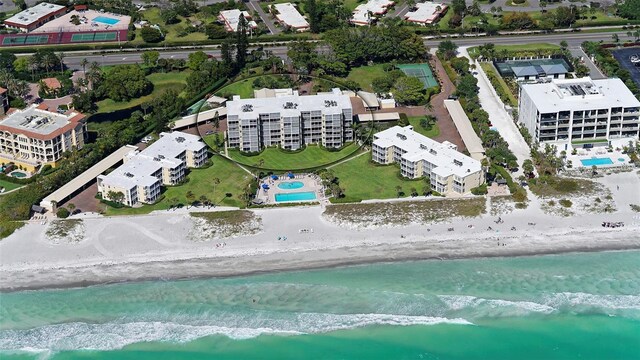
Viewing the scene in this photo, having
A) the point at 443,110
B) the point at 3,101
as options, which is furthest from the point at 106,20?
the point at 443,110

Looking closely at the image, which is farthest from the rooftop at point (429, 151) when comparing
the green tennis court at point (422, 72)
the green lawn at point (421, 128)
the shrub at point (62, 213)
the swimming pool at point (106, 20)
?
the swimming pool at point (106, 20)

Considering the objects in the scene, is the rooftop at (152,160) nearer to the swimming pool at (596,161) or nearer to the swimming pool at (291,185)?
the swimming pool at (291,185)

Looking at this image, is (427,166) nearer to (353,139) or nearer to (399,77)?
(353,139)

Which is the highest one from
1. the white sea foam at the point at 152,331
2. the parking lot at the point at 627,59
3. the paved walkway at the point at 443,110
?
the parking lot at the point at 627,59

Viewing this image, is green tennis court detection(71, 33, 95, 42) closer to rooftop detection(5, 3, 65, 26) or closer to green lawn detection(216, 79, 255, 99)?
rooftop detection(5, 3, 65, 26)

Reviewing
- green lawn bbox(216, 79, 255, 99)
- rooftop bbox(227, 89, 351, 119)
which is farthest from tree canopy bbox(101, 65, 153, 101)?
rooftop bbox(227, 89, 351, 119)

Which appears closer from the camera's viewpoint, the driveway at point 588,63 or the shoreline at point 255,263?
the shoreline at point 255,263
